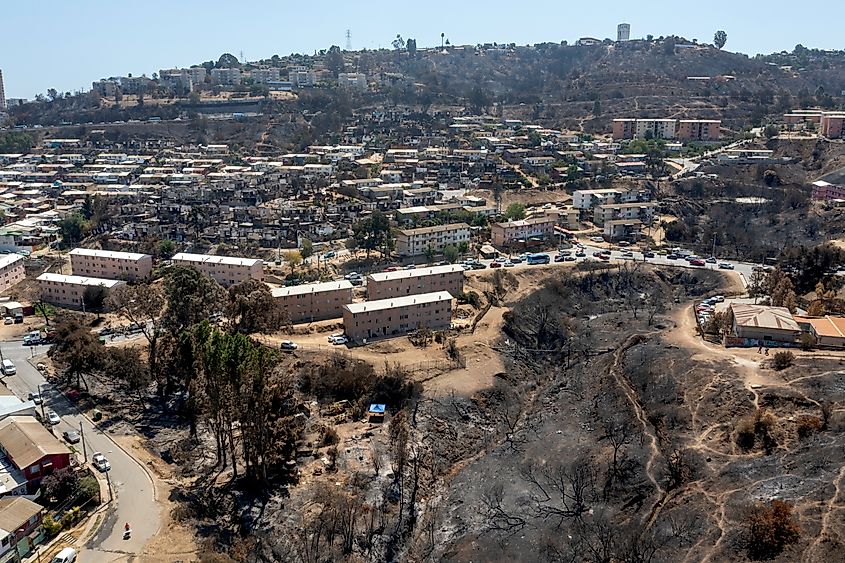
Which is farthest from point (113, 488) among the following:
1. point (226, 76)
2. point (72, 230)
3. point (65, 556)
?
point (226, 76)

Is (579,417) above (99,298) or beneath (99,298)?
beneath

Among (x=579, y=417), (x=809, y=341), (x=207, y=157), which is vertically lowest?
(x=579, y=417)

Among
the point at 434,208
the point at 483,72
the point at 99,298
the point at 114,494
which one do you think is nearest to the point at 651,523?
the point at 114,494

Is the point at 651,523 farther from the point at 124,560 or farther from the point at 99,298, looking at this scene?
the point at 99,298

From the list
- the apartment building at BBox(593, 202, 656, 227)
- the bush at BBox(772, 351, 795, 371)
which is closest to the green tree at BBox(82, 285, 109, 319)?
→ the bush at BBox(772, 351, 795, 371)

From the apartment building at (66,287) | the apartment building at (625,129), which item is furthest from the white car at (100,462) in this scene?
the apartment building at (625,129)

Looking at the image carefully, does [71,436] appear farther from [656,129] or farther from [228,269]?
[656,129]
